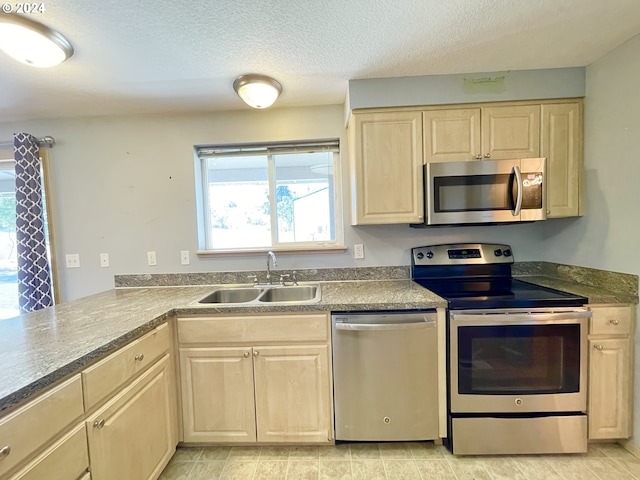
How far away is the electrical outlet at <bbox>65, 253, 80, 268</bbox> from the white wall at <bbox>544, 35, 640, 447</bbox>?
363 centimetres

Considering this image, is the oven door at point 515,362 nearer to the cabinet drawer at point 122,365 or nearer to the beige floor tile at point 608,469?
the beige floor tile at point 608,469

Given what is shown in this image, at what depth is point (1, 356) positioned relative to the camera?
39.4 inches

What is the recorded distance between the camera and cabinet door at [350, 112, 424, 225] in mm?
1844

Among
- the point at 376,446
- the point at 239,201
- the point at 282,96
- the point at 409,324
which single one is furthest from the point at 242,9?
the point at 376,446

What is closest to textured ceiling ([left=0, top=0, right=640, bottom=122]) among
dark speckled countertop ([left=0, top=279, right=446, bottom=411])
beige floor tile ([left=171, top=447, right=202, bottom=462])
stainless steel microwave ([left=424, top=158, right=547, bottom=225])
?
stainless steel microwave ([left=424, top=158, right=547, bottom=225])

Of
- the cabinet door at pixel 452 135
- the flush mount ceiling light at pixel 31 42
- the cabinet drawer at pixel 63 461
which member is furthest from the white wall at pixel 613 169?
the flush mount ceiling light at pixel 31 42

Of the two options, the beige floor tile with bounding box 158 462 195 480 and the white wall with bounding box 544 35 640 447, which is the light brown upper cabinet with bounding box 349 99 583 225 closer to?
the white wall with bounding box 544 35 640 447

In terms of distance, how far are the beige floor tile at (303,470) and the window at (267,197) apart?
4.49 ft

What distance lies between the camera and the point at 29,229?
6.70 ft

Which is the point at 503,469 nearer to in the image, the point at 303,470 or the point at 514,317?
the point at 514,317

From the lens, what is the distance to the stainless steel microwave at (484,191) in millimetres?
1714

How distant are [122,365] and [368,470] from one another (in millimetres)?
1330

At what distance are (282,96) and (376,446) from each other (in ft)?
7.69

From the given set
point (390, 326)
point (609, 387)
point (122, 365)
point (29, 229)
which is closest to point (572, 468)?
point (609, 387)
